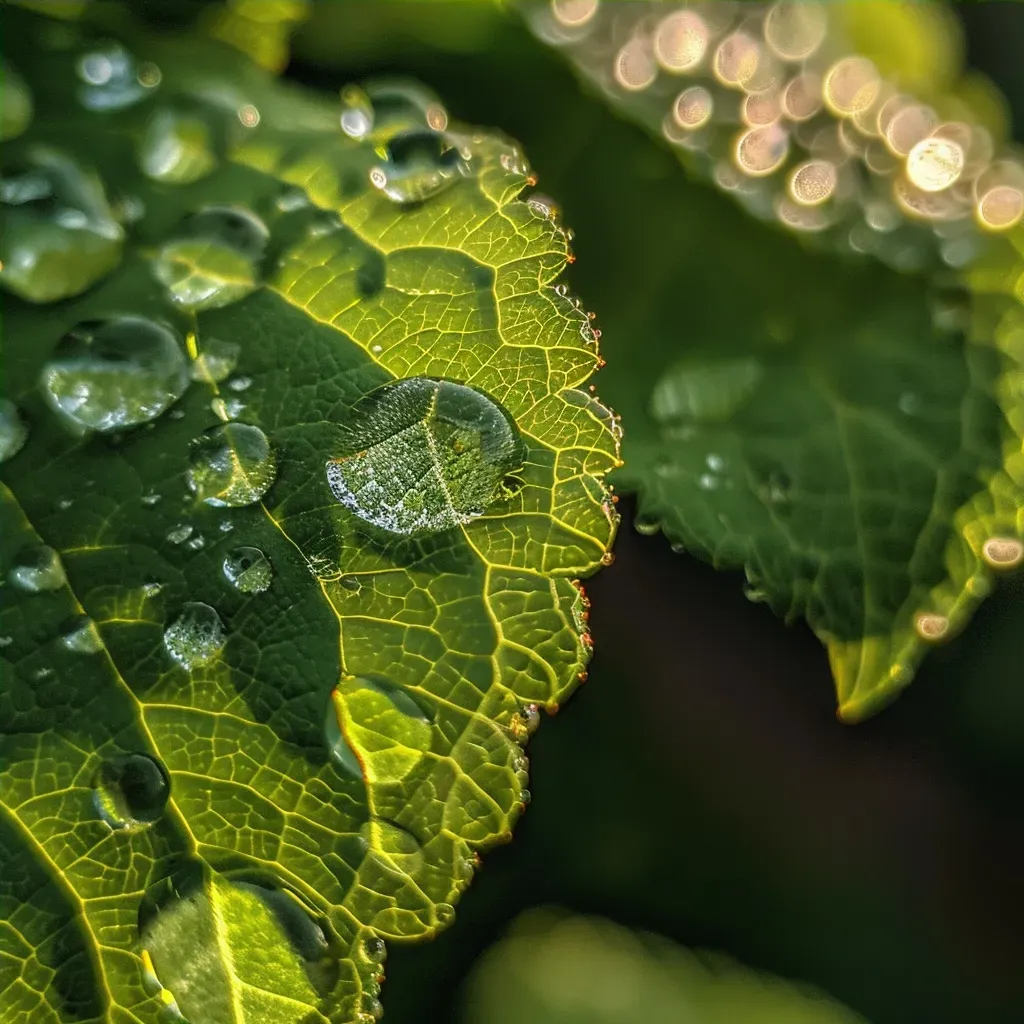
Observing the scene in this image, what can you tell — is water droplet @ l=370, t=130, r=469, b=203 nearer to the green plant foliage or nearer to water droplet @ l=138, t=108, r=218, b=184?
water droplet @ l=138, t=108, r=218, b=184

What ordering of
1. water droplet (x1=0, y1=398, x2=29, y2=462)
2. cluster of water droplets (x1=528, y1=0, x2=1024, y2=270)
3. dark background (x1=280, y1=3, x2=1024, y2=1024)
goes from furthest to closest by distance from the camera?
1. dark background (x1=280, y1=3, x2=1024, y2=1024)
2. cluster of water droplets (x1=528, y1=0, x2=1024, y2=270)
3. water droplet (x1=0, y1=398, x2=29, y2=462)

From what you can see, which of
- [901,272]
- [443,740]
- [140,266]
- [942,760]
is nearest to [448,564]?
[443,740]

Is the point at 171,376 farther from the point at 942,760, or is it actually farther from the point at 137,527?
the point at 942,760

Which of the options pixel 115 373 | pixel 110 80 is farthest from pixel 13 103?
pixel 115 373

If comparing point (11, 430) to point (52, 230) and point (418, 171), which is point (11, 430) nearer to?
point (52, 230)

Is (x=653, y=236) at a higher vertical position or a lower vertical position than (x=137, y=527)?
higher

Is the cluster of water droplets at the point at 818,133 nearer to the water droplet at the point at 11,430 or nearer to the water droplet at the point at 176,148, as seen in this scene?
the water droplet at the point at 176,148

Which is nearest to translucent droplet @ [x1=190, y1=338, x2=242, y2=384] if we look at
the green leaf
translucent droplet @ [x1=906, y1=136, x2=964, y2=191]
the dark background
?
the green leaf
